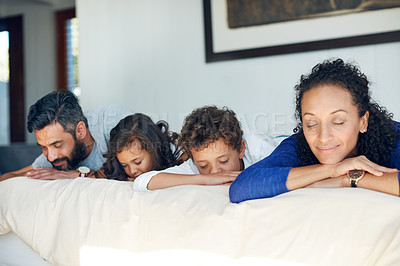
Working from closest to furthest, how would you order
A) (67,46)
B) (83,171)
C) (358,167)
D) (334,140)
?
(358,167) < (334,140) < (83,171) < (67,46)

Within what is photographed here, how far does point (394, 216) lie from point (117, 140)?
138 centimetres

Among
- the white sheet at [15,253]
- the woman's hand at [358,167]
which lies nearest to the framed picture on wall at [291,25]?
the woman's hand at [358,167]

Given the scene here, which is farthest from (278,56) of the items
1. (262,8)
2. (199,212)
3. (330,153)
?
(199,212)

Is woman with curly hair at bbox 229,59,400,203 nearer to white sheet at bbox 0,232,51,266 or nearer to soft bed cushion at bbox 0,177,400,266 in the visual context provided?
soft bed cushion at bbox 0,177,400,266

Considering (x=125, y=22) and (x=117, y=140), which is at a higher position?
(x=125, y=22)

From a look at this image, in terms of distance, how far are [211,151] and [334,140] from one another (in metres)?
0.62

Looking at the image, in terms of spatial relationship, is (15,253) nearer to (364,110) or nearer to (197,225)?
(197,225)

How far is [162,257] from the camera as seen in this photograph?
129 centimetres

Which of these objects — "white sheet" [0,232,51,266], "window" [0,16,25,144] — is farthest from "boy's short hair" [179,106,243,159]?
"window" [0,16,25,144]

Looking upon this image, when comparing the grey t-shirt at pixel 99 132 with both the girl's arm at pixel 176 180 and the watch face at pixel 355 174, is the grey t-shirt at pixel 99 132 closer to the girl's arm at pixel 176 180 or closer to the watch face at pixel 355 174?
the girl's arm at pixel 176 180

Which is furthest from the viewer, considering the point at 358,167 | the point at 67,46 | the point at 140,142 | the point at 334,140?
the point at 67,46

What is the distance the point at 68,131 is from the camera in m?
2.27

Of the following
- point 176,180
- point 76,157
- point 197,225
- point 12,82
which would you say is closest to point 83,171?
point 76,157

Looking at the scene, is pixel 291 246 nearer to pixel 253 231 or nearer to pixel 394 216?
pixel 253 231
